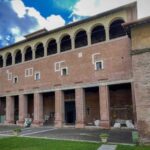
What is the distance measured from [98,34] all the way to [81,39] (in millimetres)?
2661

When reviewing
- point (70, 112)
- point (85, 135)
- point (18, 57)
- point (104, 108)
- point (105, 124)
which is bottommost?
point (85, 135)

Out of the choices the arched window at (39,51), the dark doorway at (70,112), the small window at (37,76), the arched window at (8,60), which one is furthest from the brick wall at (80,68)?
the dark doorway at (70,112)

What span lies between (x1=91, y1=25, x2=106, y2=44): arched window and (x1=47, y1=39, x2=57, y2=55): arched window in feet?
20.8

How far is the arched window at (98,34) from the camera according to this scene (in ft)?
98.7

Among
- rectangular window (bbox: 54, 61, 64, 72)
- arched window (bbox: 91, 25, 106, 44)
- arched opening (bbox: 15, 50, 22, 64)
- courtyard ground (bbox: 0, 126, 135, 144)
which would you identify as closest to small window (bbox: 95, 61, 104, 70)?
arched window (bbox: 91, 25, 106, 44)

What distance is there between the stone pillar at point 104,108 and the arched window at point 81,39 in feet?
24.2

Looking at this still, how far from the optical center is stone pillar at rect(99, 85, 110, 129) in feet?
88.4

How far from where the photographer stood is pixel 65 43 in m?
33.3

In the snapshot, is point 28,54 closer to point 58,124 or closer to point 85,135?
point 58,124

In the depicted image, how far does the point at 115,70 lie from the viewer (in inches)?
1063

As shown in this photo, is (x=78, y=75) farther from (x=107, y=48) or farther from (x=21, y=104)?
(x=21, y=104)

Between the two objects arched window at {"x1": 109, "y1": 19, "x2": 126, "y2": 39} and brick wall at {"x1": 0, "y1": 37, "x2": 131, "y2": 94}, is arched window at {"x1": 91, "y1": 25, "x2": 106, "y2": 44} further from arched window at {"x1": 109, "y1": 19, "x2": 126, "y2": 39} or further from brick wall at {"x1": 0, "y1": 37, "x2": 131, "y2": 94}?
brick wall at {"x1": 0, "y1": 37, "x2": 131, "y2": 94}

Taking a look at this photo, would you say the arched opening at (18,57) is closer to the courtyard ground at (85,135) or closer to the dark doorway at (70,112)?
the dark doorway at (70,112)

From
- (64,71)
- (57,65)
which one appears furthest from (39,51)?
(64,71)
